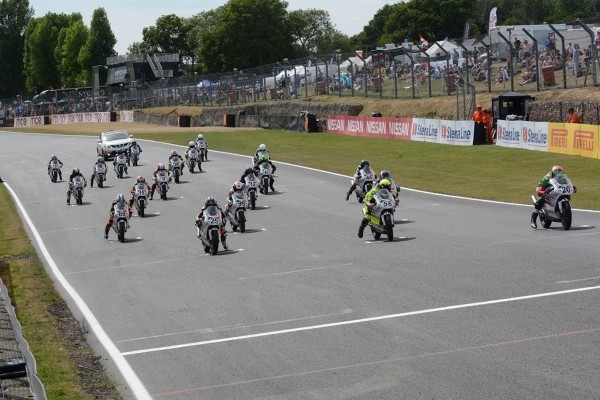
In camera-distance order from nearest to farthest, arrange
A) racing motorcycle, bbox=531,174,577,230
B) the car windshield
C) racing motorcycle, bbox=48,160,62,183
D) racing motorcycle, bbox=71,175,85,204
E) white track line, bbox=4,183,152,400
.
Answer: white track line, bbox=4,183,152,400
racing motorcycle, bbox=531,174,577,230
racing motorcycle, bbox=71,175,85,204
racing motorcycle, bbox=48,160,62,183
the car windshield

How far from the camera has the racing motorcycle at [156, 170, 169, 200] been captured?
35253 millimetres

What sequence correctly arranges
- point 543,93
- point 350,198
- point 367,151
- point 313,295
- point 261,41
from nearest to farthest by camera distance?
1. point 313,295
2. point 350,198
3. point 543,93
4. point 367,151
5. point 261,41

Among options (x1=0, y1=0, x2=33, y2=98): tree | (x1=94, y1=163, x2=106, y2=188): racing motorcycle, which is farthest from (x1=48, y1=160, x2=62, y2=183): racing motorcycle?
(x1=0, y1=0, x2=33, y2=98): tree

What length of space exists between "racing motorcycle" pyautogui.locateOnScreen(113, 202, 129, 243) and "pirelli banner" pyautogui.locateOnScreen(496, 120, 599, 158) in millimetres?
19289

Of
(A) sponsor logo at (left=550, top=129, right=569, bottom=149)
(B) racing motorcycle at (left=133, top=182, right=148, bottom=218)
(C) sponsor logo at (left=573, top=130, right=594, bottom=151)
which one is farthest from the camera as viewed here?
(A) sponsor logo at (left=550, top=129, right=569, bottom=149)

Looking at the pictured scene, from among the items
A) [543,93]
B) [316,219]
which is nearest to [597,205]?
[316,219]

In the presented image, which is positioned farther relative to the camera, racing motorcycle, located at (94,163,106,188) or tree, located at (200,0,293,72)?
tree, located at (200,0,293,72)

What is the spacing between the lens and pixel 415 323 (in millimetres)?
12859

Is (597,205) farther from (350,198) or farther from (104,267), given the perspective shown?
(104,267)

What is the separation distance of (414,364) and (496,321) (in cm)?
215

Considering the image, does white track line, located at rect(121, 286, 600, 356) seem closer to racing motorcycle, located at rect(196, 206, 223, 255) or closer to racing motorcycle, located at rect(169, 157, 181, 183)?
racing motorcycle, located at rect(196, 206, 223, 255)

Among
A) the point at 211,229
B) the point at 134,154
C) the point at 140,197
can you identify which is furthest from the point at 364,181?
the point at 134,154

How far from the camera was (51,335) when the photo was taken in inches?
551

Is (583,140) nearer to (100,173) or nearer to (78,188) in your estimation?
(78,188)
